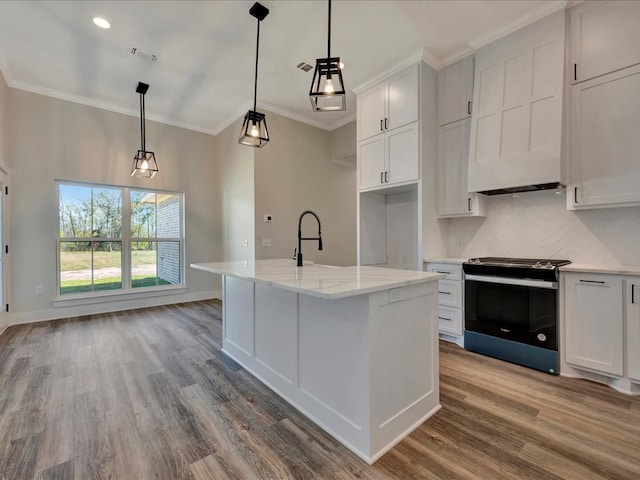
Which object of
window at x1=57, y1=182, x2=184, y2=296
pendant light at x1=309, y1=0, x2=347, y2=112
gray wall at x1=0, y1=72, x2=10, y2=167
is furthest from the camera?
window at x1=57, y1=182, x2=184, y2=296

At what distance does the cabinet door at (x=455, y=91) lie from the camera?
3.26 m

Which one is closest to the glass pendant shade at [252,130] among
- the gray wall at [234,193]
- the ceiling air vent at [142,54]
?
the ceiling air vent at [142,54]

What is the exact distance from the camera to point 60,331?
371cm

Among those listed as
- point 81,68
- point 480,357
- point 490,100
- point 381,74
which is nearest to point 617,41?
point 490,100

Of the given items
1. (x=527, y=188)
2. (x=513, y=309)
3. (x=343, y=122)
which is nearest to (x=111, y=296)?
(x=343, y=122)

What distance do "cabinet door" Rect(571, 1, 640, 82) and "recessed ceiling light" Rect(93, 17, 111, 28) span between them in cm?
437

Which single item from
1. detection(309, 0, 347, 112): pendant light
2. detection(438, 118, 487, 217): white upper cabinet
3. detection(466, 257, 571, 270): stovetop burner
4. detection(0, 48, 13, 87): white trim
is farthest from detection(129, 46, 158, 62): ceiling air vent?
detection(466, 257, 571, 270): stovetop burner

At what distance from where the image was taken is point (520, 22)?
273cm

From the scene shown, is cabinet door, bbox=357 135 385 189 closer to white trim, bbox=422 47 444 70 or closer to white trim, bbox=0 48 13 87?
white trim, bbox=422 47 444 70

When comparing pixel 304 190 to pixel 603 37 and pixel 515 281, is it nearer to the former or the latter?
pixel 515 281

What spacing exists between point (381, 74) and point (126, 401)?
4.26 meters

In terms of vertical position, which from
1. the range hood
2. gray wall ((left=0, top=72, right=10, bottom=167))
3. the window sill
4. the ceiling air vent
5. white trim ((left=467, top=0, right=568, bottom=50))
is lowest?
the window sill

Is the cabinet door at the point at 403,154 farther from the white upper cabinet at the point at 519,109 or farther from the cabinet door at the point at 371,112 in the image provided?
the white upper cabinet at the point at 519,109

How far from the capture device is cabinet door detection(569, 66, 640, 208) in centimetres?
230
